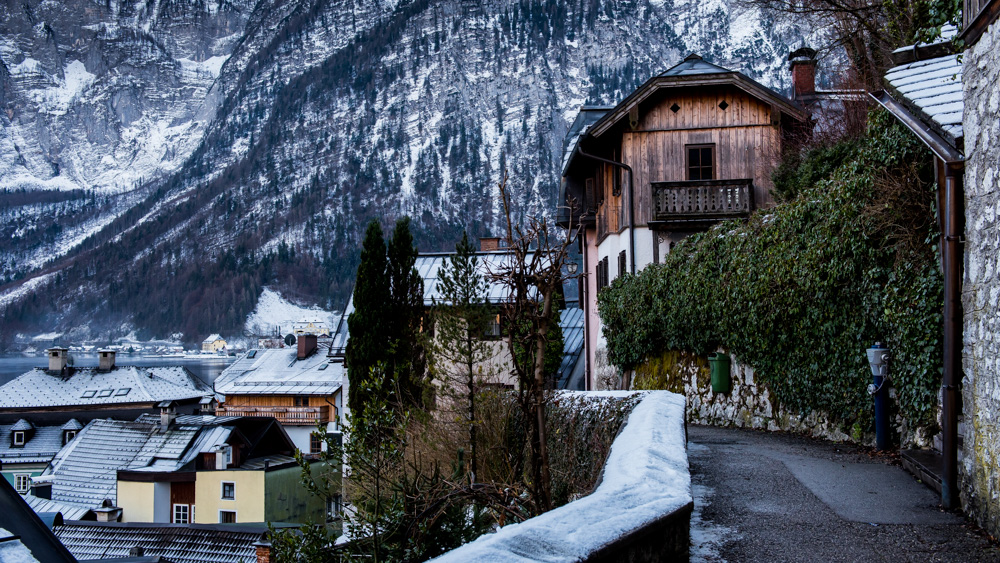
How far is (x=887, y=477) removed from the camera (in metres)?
7.05

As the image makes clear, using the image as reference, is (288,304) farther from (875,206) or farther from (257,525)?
(875,206)

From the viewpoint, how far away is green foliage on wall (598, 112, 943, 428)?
7.63 m

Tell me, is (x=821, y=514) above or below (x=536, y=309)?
below

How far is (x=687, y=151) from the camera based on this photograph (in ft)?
73.8

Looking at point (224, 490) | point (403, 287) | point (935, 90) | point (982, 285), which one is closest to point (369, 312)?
point (403, 287)

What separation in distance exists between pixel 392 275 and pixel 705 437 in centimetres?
1709

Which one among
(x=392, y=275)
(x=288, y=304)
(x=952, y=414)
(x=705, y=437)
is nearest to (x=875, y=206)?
(x=952, y=414)

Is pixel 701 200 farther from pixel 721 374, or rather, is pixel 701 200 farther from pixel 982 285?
pixel 982 285

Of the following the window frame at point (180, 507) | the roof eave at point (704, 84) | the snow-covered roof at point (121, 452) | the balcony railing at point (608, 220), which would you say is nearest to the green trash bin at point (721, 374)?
the balcony railing at point (608, 220)

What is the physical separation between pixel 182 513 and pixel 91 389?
25291 mm

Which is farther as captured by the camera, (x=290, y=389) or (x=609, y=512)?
(x=290, y=389)

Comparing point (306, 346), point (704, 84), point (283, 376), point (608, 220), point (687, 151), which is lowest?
point (283, 376)

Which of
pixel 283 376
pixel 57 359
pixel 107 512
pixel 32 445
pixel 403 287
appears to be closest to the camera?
pixel 403 287

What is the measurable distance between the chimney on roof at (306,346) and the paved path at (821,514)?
58877mm
